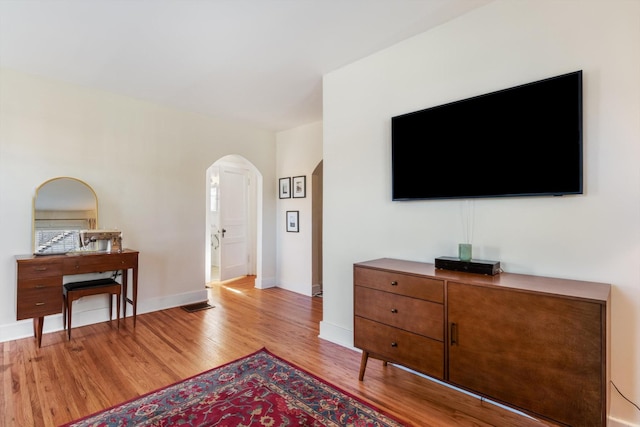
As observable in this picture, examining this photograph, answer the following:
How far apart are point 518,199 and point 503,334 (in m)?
0.84

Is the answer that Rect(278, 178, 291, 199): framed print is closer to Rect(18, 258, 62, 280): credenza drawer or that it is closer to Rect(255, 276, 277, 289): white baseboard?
Rect(255, 276, 277, 289): white baseboard

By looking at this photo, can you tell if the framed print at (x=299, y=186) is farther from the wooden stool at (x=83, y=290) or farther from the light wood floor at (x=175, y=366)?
the wooden stool at (x=83, y=290)

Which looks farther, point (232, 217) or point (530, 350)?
point (232, 217)

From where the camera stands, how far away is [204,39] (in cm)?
242

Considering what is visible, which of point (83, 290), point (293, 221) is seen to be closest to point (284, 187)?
point (293, 221)

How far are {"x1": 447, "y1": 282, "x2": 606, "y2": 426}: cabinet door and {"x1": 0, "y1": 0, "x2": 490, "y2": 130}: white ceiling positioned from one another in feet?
6.28

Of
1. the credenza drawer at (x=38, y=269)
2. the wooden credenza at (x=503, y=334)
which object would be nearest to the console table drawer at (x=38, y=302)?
the credenza drawer at (x=38, y=269)

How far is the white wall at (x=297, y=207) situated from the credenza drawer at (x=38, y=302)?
9.52 feet

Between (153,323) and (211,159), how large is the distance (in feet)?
7.42

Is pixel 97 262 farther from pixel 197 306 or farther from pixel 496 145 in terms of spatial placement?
pixel 496 145

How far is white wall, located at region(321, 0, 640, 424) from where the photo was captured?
1.60m

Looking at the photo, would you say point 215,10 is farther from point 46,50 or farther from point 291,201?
point 291,201

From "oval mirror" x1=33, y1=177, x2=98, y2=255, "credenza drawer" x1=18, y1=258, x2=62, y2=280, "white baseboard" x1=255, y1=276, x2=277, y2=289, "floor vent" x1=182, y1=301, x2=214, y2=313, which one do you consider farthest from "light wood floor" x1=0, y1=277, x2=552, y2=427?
"white baseboard" x1=255, y1=276, x2=277, y2=289

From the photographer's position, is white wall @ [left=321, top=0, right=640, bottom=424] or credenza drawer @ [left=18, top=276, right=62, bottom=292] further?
credenza drawer @ [left=18, top=276, right=62, bottom=292]
